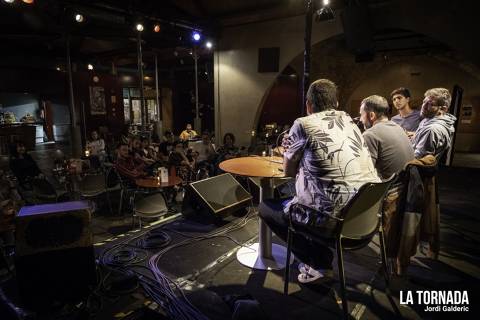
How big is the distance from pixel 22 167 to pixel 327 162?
5656 mm

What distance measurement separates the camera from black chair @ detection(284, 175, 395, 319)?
1804mm

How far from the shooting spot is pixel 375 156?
7.91 feet

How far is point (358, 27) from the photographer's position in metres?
5.34

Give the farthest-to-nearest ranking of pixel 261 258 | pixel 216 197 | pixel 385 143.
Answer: pixel 216 197 → pixel 261 258 → pixel 385 143

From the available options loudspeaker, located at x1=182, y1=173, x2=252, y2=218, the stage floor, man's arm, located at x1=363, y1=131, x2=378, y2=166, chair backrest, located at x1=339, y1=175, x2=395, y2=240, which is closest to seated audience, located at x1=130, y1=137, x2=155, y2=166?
loudspeaker, located at x1=182, y1=173, x2=252, y2=218

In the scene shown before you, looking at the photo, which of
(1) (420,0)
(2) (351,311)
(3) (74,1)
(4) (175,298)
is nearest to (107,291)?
(4) (175,298)

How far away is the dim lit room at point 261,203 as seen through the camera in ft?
6.63

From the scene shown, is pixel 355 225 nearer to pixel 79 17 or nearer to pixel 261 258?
pixel 261 258

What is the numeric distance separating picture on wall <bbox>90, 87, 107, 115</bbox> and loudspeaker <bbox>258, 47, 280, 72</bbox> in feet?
28.9

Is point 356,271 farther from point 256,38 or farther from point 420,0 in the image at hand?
point 256,38

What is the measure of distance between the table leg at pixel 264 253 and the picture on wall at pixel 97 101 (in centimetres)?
1239

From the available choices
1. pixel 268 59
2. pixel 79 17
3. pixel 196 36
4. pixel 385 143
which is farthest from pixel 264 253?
pixel 196 36

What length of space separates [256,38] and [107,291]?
6637 mm

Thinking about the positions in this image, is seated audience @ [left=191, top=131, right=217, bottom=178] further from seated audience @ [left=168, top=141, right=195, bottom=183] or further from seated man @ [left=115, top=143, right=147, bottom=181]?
seated man @ [left=115, top=143, right=147, bottom=181]
